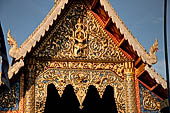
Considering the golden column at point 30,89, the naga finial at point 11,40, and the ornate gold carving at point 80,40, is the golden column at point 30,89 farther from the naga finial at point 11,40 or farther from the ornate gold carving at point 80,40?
the ornate gold carving at point 80,40

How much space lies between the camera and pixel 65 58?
36.8 ft

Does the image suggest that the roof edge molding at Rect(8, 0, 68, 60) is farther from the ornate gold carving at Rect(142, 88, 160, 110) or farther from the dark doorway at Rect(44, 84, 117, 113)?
the ornate gold carving at Rect(142, 88, 160, 110)

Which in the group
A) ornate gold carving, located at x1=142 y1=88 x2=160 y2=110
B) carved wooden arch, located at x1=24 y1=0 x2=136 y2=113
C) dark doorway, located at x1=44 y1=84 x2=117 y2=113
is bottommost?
ornate gold carving, located at x1=142 y1=88 x2=160 y2=110

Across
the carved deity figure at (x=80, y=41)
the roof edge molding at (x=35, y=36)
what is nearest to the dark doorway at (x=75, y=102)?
the carved deity figure at (x=80, y=41)

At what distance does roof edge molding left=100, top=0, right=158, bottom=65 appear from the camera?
10911mm

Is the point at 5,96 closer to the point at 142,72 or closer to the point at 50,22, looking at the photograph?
the point at 50,22

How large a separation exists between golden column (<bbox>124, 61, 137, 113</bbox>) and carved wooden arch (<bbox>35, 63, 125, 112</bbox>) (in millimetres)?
141

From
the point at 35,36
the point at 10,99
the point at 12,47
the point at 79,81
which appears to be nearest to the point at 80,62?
the point at 79,81

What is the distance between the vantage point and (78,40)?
1145 cm

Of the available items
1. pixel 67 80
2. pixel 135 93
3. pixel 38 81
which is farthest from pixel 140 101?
Answer: pixel 38 81

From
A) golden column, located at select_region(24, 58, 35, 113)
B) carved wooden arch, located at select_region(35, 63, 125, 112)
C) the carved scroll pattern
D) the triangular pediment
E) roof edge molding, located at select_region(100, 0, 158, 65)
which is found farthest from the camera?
the triangular pediment

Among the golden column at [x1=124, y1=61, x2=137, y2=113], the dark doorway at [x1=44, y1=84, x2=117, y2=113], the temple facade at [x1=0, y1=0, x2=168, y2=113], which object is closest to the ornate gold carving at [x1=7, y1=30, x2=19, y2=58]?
the temple facade at [x1=0, y1=0, x2=168, y2=113]

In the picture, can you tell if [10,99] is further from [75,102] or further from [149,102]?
[75,102]

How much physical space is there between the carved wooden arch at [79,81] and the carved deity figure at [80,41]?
1.87 feet
